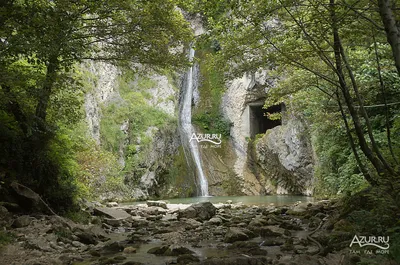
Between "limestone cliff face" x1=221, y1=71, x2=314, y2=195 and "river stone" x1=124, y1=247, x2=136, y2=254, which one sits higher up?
"limestone cliff face" x1=221, y1=71, x2=314, y2=195

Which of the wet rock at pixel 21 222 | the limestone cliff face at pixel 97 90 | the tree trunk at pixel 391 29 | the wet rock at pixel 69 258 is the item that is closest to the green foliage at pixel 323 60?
the tree trunk at pixel 391 29

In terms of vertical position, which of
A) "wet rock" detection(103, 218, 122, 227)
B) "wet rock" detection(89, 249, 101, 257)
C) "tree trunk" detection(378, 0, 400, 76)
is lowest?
"wet rock" detection(103, 218, 122, 227)

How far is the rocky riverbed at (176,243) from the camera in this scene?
4.80m

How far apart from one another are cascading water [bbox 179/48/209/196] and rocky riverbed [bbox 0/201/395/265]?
15.9 metres

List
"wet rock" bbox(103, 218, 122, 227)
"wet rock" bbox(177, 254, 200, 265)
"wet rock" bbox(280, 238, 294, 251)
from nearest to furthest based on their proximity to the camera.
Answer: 1. "wet rock" bbox(177, 254, 200, 265)
2. "wet rock" bbox(280, 238, 294, 251)
3. "wet rock" bbox(103, 218, 122, 227)

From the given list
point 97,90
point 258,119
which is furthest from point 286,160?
point 97,90

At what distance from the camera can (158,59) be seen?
29.4 feet

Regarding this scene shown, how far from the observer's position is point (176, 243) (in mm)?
6609

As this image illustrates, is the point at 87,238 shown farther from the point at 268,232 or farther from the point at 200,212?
the point at 200,212

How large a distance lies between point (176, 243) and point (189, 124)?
21.8 m

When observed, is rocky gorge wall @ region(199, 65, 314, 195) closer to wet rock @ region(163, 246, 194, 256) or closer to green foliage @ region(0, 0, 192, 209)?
green foliage @ region(0, 0, 192, 209)

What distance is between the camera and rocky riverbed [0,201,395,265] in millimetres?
4797

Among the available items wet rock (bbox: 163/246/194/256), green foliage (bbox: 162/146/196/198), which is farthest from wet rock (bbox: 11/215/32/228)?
green foliage (bbox: 162/146/196/198)

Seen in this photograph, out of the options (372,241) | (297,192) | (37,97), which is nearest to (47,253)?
(37,97)
